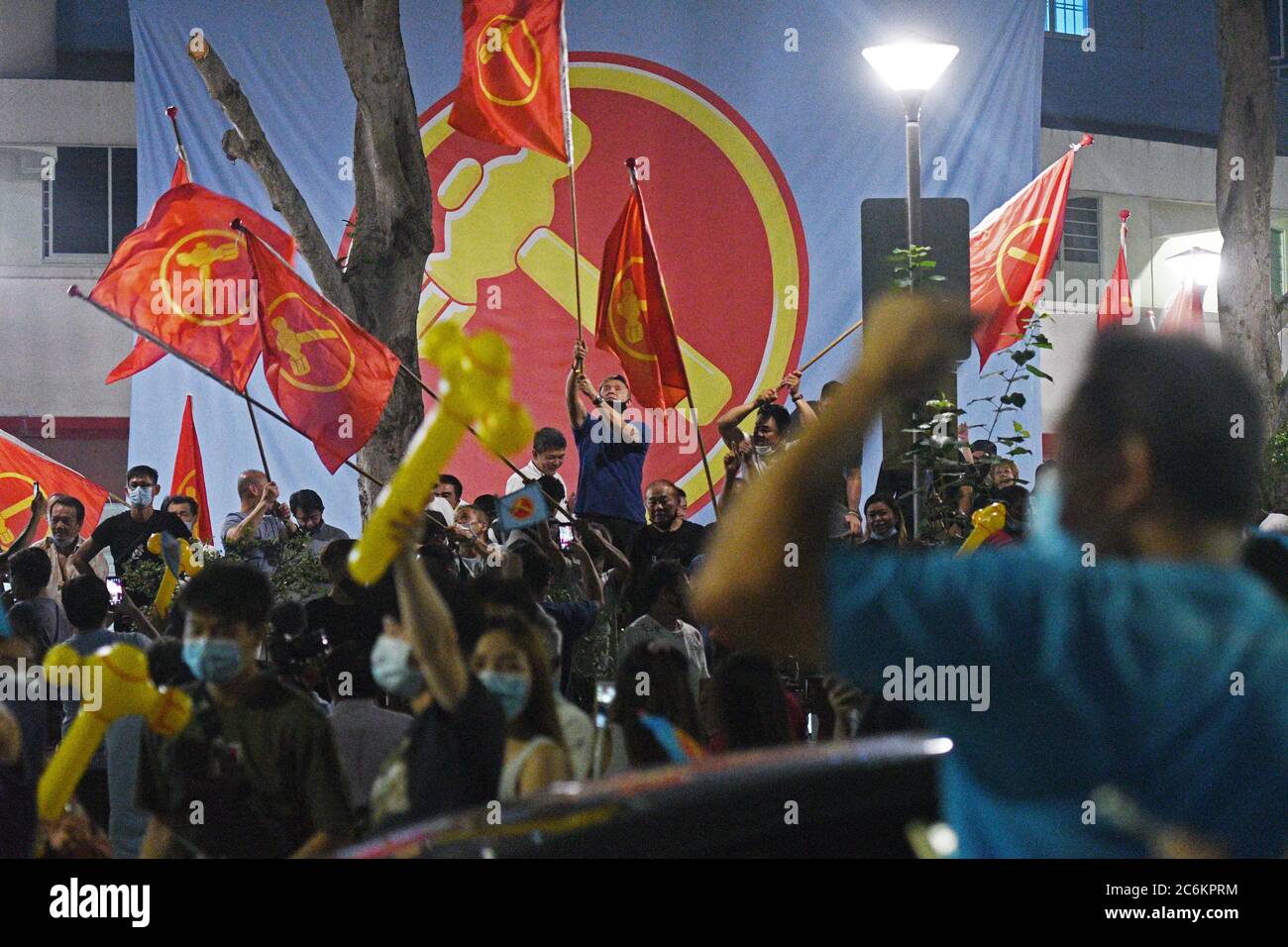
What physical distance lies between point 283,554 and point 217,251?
169cm

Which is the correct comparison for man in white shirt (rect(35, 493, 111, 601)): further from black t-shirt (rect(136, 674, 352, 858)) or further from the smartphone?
the smartphone

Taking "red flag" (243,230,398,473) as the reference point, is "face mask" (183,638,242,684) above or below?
below

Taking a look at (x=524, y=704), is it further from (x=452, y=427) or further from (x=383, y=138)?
(x=383, y=138)

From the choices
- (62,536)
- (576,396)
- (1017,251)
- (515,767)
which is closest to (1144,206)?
(1017,251)

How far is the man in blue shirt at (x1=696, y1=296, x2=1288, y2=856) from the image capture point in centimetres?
161

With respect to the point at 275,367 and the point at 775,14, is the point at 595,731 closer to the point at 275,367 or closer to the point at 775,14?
the point at 275,367

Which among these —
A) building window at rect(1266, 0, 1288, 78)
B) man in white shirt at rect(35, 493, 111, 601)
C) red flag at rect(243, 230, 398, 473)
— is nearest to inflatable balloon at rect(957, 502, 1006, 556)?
red flag at rect(243, 230, 398, 473)

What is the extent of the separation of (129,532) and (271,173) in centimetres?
286

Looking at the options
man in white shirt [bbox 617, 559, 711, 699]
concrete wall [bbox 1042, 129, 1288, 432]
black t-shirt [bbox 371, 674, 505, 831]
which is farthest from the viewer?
concrete wall [bbox 1042, 129, 1288, 432]

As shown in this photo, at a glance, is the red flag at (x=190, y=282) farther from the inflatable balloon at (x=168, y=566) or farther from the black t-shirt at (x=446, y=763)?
the black t-shirt at (x=446, y=763)

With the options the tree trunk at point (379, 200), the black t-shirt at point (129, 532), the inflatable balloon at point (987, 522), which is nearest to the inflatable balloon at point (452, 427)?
the inflatable balloon at point (987, 522)

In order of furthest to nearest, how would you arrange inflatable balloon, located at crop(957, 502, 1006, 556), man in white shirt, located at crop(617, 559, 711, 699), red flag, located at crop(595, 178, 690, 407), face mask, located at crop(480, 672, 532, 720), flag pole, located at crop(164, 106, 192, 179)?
flag pole, located at crop(164, 106, 192, 179) → red flag, located at crop(595, 178, 690, 407) → man in white shirt, located at crop(617, 559, 711, 699) → inflatable balloon, located at crop(957, 502, 1006, 556) → face mask, located at crop(480, 672, 532, 720)

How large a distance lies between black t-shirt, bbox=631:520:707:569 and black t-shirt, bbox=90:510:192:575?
251 centimetres

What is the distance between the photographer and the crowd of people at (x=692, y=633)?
64.0 inches
